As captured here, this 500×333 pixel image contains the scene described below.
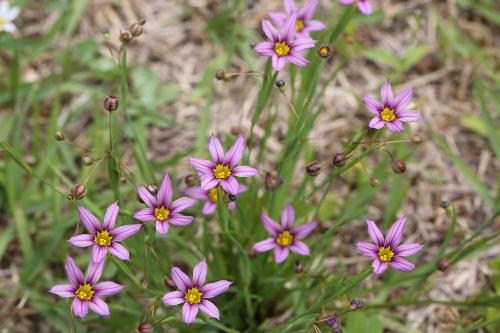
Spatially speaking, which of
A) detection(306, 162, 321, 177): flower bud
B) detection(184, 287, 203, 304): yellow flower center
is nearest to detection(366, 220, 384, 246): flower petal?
detection(306, 162, 321, 177): flower bud

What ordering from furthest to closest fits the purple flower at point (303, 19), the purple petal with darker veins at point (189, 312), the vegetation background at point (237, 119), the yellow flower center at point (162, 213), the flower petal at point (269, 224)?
the vegetation background at point (237, 119) → the purple flower at point (303, 19) → the flower petal at point (269, 224) → the yellow flower center at point (162, 213) → the purple petal with darker veins at point (189, 312)

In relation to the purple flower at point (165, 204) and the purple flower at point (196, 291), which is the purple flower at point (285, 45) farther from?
the purple flower at point (196, 291)

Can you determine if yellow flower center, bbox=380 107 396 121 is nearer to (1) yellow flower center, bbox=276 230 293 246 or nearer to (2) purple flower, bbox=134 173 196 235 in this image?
(1) yellow flower center, bbox=276 230 293 246

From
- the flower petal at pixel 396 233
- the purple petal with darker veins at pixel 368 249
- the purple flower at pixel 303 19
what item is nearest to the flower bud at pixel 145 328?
the purple petal with darker veins at pixel 368 249

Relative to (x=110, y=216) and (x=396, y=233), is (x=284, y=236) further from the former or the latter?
(x=110, y=216)

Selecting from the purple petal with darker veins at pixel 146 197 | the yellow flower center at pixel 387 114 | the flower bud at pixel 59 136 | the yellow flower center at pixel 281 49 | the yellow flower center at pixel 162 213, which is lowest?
the yellow flower center at pixel 162 213

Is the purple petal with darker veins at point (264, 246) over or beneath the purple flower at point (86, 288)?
over
